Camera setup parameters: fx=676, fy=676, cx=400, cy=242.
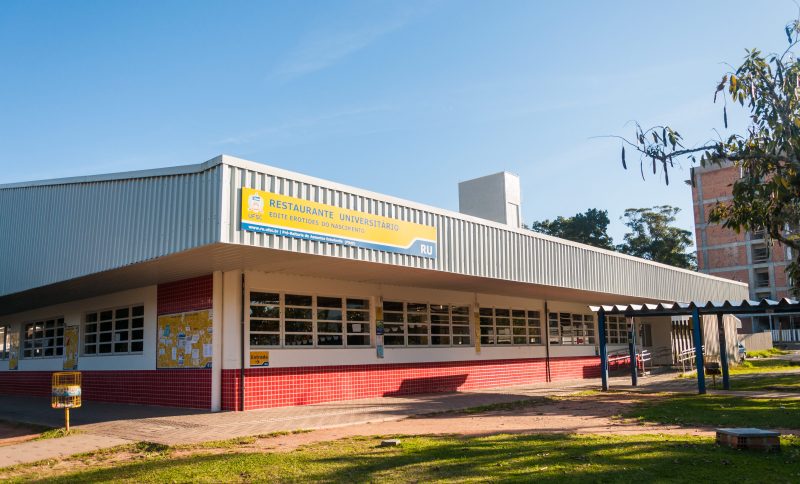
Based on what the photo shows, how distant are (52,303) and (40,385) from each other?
107 inches

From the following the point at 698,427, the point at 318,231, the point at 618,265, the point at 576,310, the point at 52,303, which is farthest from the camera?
the point at 576,310

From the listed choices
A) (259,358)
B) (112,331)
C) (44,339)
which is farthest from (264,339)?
(44,339)

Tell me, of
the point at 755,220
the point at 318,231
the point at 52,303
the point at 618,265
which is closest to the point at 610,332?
the point at 618,265

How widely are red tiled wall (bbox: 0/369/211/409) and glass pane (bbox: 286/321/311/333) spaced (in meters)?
2.22

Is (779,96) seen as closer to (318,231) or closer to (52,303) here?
(318,231)

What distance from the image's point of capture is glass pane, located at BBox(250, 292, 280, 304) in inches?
605

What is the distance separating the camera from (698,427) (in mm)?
10883

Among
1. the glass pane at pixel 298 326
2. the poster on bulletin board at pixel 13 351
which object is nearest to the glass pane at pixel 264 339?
the glass pane at pixel 298 326

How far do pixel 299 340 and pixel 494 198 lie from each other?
36.6ft

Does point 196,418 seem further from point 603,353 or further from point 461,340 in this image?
point 603,353

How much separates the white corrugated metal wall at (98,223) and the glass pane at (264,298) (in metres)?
2.93

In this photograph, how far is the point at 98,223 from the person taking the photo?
14.7m

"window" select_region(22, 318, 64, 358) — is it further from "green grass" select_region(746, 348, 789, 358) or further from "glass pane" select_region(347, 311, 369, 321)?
"green grass" select_region(746, 348, 789, 358)

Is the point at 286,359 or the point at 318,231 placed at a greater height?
the point at 318,231
